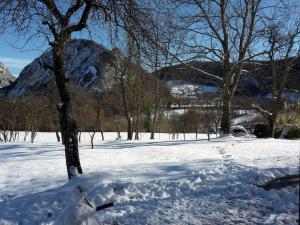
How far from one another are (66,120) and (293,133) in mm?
12289

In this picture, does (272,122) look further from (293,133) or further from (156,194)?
(156,194)

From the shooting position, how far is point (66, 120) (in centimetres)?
807

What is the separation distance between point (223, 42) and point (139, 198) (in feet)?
42.0

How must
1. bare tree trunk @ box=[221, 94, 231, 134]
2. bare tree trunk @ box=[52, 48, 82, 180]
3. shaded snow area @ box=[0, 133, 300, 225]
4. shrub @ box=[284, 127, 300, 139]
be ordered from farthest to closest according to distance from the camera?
bare tree trunk @ box=[221, 94, 231, 134]
shrub @ box=[284, 127, 300, 139]
bare tree trunk @ box=[52, 48, 82, 180]
shaded snow area @ box=[0, 133, 300, 225]

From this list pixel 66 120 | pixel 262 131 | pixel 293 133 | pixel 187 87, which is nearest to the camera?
pixel 66 120

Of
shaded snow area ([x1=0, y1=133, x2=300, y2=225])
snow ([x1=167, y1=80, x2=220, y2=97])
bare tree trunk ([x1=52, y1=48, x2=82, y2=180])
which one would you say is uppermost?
snow ([x1=167, y1=80, x2=220, y2=97])

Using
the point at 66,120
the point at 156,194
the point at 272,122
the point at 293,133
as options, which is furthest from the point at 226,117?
the point at 156,194

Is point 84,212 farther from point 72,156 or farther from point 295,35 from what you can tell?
point 295,35

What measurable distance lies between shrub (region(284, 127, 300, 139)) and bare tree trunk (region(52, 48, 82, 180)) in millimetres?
11923

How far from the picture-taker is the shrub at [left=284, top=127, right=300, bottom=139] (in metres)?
17.2

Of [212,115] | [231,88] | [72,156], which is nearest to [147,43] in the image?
[72,156]

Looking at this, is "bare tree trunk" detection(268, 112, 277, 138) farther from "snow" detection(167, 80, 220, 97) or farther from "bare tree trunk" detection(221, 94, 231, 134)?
"snow" detection(167, 80, 220, 97)

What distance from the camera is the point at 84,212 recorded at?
4109 millimetres

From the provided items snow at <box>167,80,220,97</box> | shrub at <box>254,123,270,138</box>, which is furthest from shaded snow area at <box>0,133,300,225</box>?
snow at <box>167,80,220,97</box>
